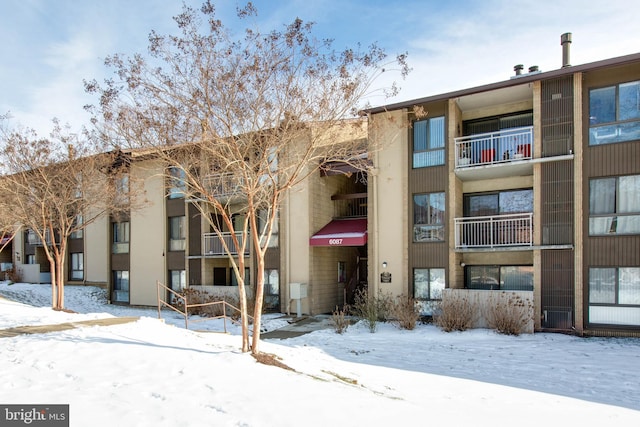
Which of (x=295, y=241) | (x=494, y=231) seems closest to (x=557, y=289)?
(x=494, y=231)

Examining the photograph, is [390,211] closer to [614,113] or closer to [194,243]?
[614,113]

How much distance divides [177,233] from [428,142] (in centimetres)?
1431

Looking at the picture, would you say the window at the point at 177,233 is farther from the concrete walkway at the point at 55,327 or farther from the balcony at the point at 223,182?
the balcony at the point at 223,182

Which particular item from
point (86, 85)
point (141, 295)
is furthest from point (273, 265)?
point (86, 85)

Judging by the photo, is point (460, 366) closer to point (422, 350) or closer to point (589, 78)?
point (422, 350)

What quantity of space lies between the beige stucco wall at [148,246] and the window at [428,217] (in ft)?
45.9

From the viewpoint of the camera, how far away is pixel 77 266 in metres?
31.5

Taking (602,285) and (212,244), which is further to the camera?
(212,244)

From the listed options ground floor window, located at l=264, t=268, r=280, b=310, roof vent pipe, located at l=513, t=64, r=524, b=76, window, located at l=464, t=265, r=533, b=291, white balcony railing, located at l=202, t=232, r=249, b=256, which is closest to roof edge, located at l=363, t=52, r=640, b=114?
roof vent pipe, located at l=513, t=64, r=524, b=76

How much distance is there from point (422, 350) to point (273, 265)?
31.8 ft

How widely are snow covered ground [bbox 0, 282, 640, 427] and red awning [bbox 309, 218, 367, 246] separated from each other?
5.49m

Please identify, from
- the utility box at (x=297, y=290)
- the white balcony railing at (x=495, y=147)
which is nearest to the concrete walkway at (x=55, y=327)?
the utility box at (x=297, y=290)

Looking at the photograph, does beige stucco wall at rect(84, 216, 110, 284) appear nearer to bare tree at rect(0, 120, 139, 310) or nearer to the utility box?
bare tree at rect(0, 120, 139, 310)

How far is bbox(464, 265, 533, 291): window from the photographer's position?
16.7 metres
